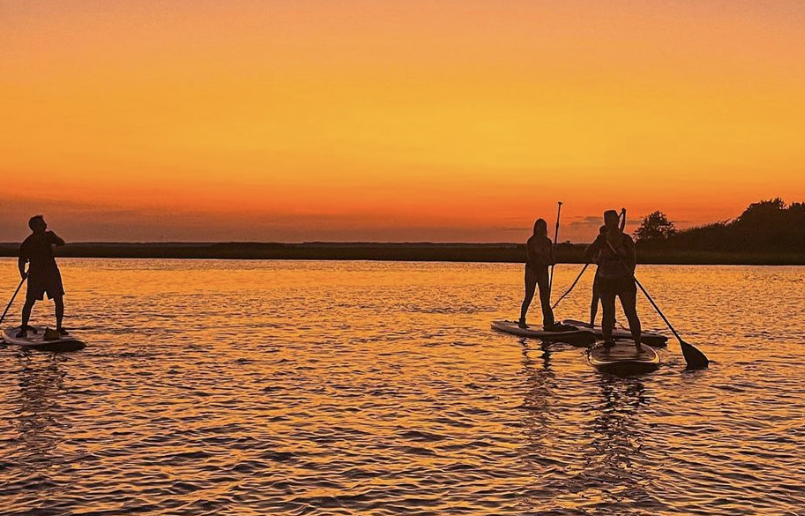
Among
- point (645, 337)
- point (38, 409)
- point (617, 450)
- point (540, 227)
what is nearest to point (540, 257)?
point (540, 227)

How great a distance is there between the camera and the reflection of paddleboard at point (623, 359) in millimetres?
16922

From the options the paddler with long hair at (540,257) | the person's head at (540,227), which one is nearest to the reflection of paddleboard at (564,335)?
the paddler with long hair at (540,257)

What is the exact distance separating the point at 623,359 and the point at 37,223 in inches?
540

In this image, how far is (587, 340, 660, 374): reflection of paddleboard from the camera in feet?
55.5

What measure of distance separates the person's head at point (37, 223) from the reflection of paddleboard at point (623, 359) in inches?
514

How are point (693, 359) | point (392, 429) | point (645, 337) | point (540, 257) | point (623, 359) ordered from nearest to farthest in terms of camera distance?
point (392, 429) < point (623, 359) < point (693, 359) < point (645, 337) < point (540, 257)

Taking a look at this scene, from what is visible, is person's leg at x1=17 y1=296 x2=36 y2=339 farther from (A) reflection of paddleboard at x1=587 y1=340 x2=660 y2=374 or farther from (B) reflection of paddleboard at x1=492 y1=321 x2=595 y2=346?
(A) reflection of paddleboard at x1=587 y1=340 x2=660 y2=374

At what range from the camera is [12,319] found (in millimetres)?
31328

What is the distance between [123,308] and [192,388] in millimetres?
23126

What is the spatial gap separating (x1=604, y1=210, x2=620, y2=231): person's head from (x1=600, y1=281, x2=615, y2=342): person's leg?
1192mm

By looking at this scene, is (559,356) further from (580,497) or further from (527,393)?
(580,497)

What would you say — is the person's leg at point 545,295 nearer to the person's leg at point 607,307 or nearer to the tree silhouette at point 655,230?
the person's leg at point 607,307

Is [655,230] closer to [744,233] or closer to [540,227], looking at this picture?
[744,233]

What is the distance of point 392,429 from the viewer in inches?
469
